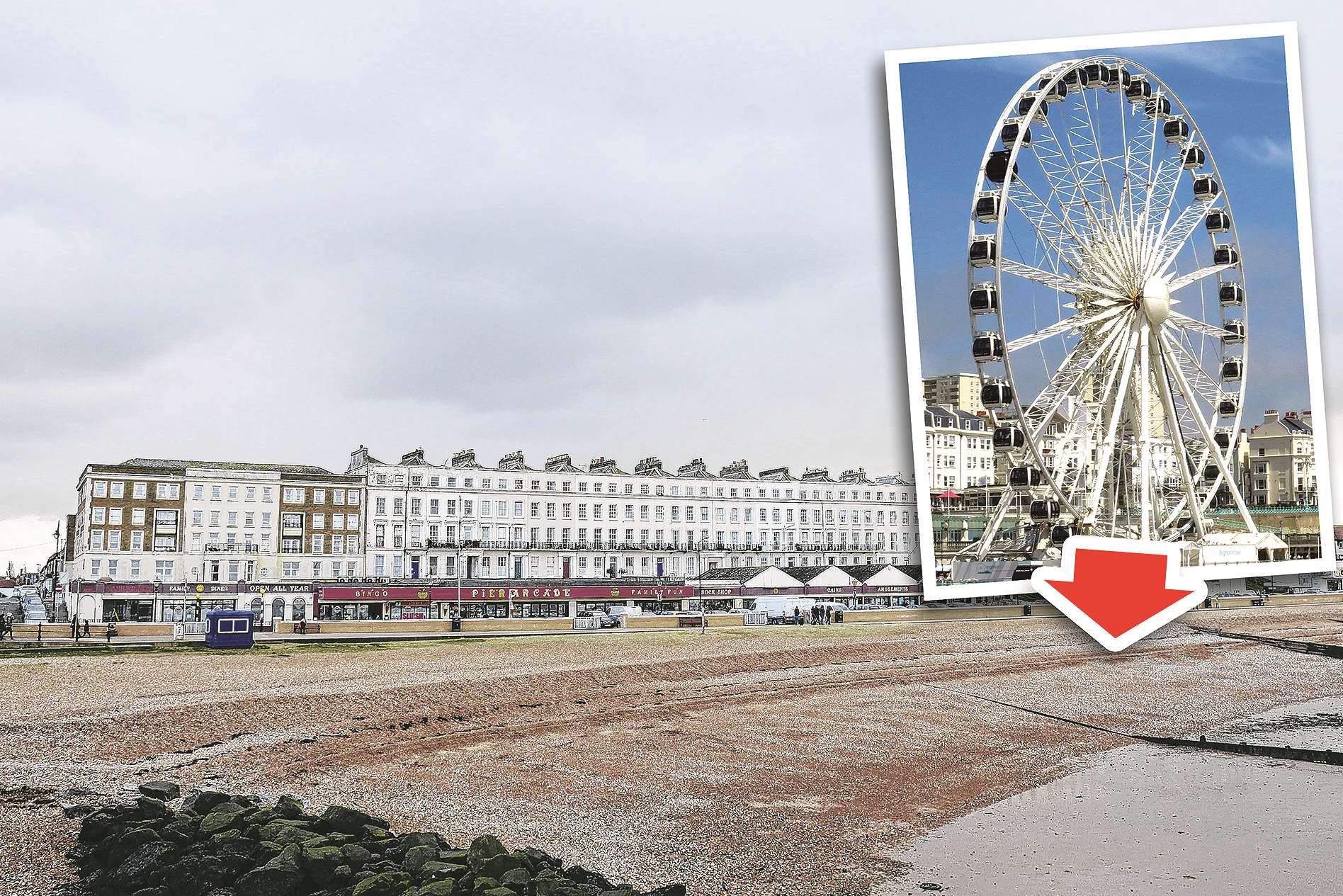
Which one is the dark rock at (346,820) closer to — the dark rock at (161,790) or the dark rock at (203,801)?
the dark rock at (203,801)

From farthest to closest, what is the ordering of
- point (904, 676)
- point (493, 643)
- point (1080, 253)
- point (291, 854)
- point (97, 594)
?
point (97, 594) < point (493, 643) < point (904, 676) < point (1080, 253) < point (291, 854)

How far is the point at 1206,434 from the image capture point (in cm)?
1891

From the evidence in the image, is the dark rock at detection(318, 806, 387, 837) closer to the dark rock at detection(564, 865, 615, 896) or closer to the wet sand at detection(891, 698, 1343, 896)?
the dark rock at detection(564, 865, 615, 896)

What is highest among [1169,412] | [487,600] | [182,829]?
[1169,412]

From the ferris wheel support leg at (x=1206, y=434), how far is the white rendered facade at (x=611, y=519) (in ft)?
137

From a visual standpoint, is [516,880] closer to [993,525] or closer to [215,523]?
[993,525]

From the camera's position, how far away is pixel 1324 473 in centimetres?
1234

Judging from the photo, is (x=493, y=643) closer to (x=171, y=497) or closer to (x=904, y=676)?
(x=904, y=676)

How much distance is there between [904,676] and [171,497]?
38651 millimetres

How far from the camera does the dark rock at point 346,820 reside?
13.6 metres

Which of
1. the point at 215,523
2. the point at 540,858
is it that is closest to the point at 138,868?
the point at 540,858

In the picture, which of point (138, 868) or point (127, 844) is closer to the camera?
point (138, 868)

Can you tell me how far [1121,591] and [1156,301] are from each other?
31.4ft

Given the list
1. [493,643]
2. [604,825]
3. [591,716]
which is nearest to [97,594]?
[493,643]
